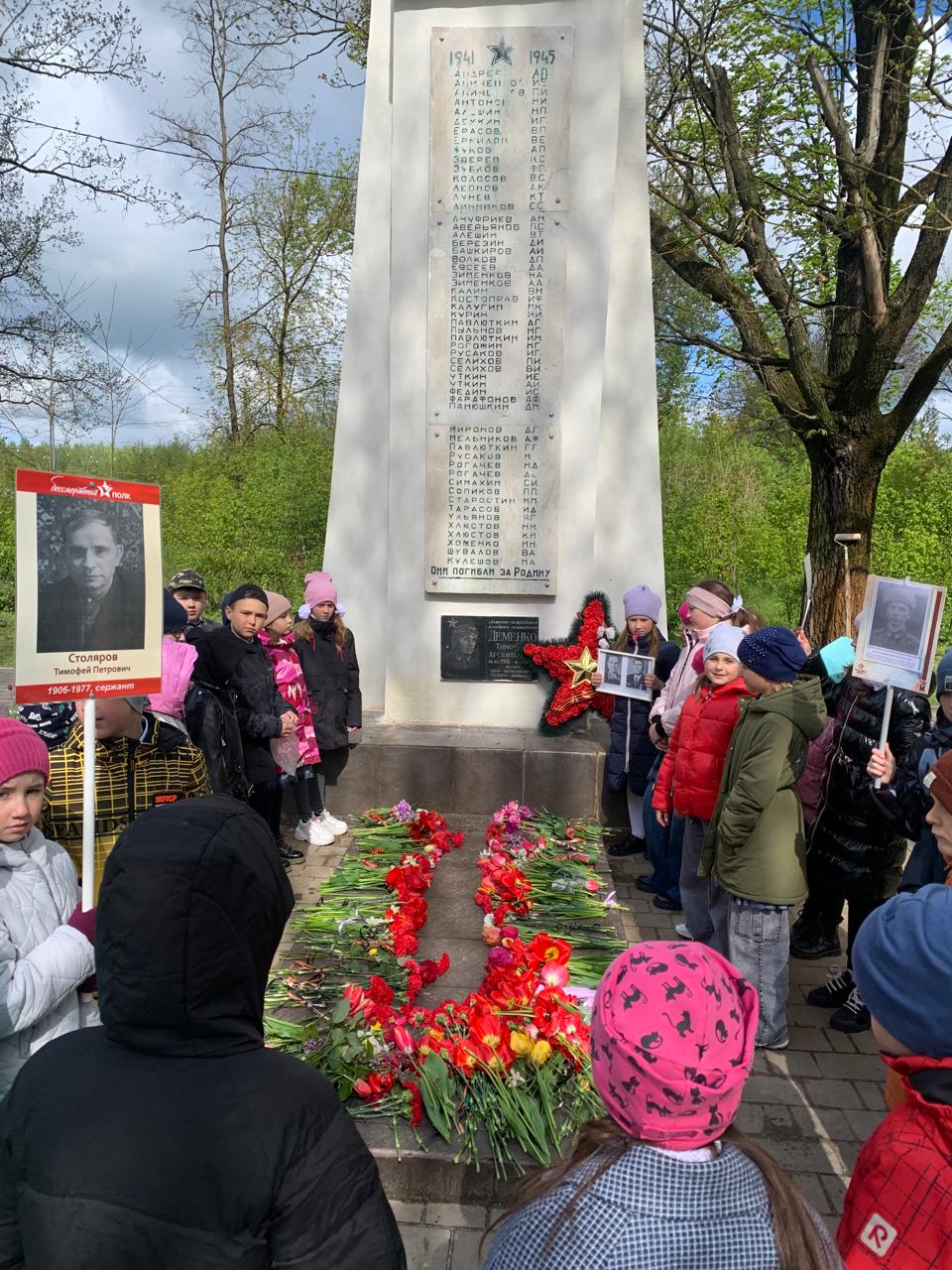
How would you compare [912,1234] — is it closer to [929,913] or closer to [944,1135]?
[944,1135]

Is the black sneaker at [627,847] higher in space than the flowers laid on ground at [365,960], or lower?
lower

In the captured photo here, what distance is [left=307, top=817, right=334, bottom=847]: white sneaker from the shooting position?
5.76m

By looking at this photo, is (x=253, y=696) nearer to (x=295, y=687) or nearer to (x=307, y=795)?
(x=295, y=687)

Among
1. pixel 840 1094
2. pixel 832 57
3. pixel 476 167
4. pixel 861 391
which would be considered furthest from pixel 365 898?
pixel 832 57

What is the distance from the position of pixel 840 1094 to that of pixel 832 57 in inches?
403

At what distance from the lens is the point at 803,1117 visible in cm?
307

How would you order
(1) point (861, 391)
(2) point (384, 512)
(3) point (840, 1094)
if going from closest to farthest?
(3) point (840, 1094)
(2) point (384, 512)
(1) point (861, 391)

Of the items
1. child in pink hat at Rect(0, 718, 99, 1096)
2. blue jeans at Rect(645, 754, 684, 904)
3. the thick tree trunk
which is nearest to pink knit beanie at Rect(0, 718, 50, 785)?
child in pink hat at Rect(0, 718, 99, 1096)

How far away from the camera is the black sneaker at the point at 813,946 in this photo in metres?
4.34

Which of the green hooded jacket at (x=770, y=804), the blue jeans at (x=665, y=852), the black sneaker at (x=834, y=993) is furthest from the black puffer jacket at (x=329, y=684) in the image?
the black sneaker at (x=834, y=993)

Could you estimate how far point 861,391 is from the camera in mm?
9797

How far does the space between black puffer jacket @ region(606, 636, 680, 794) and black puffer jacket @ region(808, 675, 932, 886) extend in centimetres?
169

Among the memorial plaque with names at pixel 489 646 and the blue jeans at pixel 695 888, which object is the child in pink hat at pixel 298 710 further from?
the blue jeans at pixel 695 888

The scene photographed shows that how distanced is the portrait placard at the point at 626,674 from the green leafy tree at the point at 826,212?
520 cm
